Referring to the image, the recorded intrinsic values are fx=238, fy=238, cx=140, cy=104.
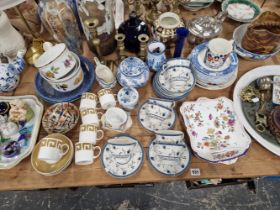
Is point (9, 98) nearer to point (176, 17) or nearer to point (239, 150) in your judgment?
point (176, 17)

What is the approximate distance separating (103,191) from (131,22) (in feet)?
3.45

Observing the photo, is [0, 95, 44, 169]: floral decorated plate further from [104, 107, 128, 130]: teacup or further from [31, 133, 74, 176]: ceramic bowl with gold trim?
[104, 107, 128, 130]: teacup

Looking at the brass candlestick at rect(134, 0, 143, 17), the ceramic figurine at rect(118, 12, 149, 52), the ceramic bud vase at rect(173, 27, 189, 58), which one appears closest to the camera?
the ceramic bud vase at rect(173, 27, 189, 58)

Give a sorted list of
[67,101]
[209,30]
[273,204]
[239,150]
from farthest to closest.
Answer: [273,204]
[209,30]
[67,101]
[239,150]

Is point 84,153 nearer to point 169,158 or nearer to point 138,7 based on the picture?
point 169,158

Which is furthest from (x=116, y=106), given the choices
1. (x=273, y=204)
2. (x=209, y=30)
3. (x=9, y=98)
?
(x=273, y=204)

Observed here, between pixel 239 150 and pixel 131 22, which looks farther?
pixel 131 22

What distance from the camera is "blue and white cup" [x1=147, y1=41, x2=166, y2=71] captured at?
941 millimetres

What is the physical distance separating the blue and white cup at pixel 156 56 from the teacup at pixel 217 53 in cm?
17

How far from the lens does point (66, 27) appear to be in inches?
38.7

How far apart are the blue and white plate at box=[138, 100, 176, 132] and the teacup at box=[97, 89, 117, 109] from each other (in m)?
0.11

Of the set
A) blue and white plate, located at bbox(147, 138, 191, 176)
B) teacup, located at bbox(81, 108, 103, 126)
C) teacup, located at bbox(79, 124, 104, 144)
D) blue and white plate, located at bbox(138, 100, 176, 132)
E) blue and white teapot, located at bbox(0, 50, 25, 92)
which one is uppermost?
blue and white teapot, located at bbox(0, 50, 25, 92)

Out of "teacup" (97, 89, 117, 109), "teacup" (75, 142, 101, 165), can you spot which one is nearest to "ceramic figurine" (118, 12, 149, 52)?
"teacup" (97, 89, 117, 109)

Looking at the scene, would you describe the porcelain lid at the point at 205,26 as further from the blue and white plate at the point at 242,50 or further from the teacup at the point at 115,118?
the teacup at the point at 115,118
